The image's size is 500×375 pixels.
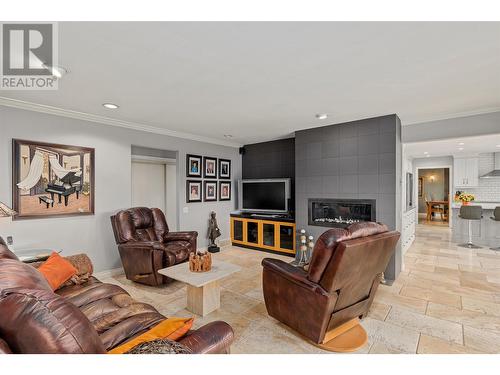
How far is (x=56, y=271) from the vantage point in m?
2.19

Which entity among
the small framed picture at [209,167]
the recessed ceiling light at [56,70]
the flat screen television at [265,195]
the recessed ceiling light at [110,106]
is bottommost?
the flat screen television at [265,195]

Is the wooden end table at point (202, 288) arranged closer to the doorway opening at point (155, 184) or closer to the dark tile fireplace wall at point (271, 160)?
the doorway opening at point (155, 184)

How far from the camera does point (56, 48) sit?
1.81 m

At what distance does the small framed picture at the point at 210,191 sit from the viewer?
5.34 metres

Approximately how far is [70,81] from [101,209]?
199 centimetres

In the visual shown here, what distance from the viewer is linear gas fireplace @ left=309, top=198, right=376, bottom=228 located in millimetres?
3914

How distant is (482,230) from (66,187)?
8.36 m

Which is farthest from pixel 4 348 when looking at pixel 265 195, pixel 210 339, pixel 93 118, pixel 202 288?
pixel 265 195

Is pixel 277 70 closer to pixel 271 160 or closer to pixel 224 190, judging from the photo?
pixel 271 160

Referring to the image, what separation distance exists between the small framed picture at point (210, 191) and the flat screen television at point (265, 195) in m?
0.72

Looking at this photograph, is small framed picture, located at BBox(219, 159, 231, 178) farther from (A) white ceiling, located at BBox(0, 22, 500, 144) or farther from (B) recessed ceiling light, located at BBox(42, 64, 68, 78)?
(B) recessed ceiling light, located at BBox(42, 64, 68, 78)

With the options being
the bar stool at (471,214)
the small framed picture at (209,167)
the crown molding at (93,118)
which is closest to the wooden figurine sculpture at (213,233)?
the small framed picture at (209,167)

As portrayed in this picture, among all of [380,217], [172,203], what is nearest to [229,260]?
[172,203]

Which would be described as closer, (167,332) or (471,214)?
(167,332)
